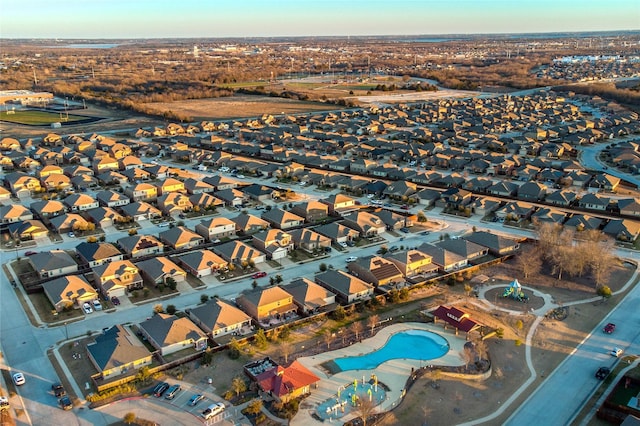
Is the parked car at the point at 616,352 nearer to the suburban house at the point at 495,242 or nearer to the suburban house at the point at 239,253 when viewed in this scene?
the suburban house at the point at 495,242

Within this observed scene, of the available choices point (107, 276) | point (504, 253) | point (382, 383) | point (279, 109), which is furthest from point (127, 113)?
point (382, 383)

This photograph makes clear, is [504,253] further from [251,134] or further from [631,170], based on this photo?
[251,134]

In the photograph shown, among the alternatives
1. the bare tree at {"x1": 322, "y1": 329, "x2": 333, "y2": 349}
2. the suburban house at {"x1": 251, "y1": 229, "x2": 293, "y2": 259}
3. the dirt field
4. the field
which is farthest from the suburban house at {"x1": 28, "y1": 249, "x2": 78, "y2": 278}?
the dirt field

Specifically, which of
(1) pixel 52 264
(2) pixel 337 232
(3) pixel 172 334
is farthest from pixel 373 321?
(1) pixel 52 264

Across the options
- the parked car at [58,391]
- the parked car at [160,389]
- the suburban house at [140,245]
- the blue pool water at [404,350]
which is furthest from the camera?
the suburban house at [140,245]

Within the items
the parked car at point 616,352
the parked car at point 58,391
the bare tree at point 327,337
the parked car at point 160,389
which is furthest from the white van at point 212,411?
the parked car at point 616,352

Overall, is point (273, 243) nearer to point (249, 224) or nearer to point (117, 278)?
point (249, 224)

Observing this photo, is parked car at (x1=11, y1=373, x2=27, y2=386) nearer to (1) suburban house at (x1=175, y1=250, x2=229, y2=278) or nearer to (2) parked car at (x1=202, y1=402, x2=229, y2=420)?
(2) parked car at (x1=202, y1=402, x2=229, y2=420)
